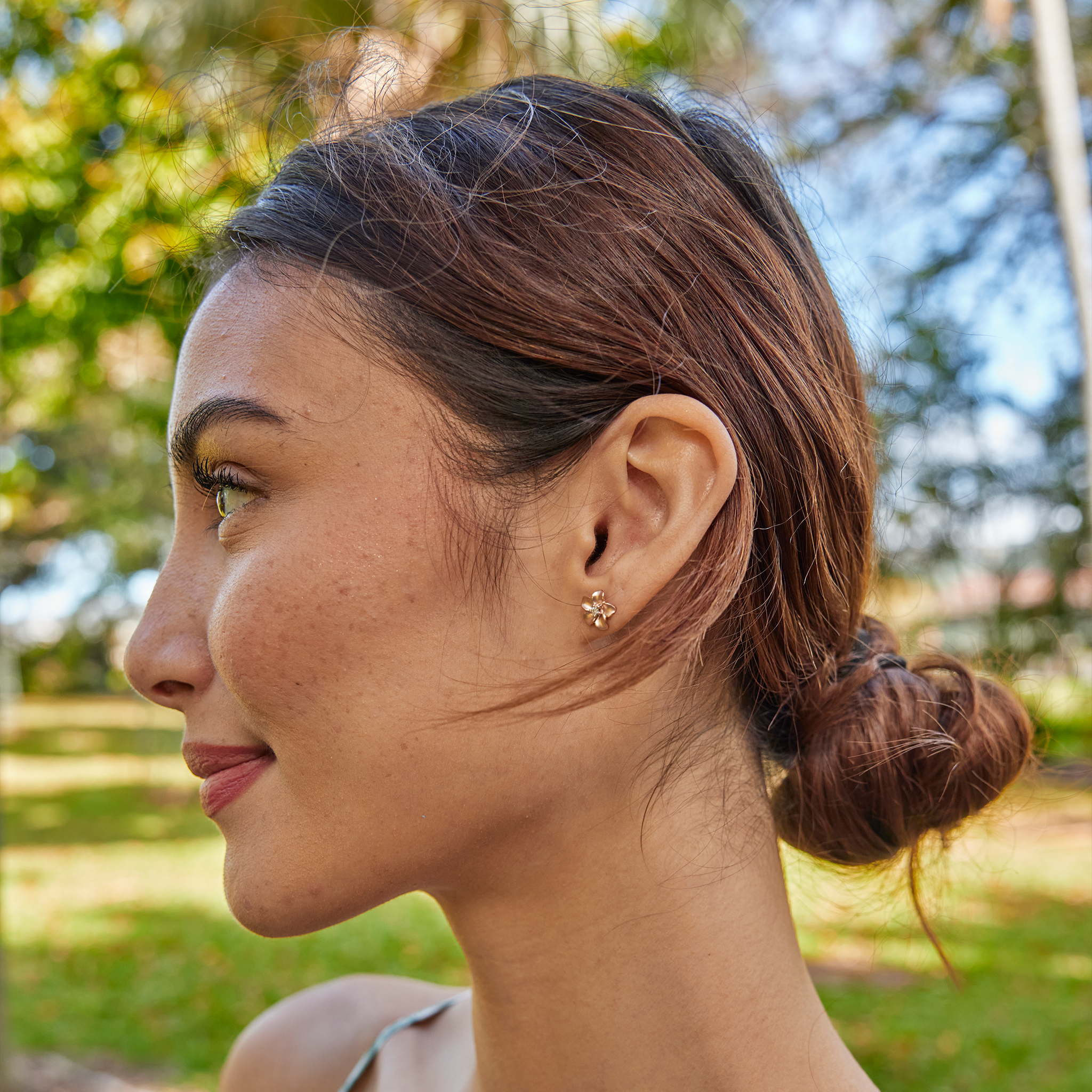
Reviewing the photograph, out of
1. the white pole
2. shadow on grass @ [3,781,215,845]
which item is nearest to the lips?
the white pole

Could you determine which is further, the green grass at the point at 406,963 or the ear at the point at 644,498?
the green grass at the point at 406,963

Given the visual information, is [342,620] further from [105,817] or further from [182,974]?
Result: [105,817]

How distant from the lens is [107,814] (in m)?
13.1

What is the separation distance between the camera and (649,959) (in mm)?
1240

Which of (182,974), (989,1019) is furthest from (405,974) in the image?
(989,1019)

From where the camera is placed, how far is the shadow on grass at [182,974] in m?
5.91

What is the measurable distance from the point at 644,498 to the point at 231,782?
0.62m

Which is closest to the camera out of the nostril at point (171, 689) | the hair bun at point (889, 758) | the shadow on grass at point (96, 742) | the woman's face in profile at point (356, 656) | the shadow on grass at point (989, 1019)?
the woman's face in profile at point (356, 656)

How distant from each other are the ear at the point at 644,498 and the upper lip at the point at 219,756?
0.44m

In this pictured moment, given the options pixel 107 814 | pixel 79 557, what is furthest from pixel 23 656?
pixel 107 814

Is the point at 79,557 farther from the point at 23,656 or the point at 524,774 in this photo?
the point at 524,774

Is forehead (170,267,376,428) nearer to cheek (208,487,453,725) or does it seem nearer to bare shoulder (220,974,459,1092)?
cheek (208,487,453,725)

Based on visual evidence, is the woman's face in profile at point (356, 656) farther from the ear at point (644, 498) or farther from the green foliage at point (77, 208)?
the green foliage at point (77, 208)

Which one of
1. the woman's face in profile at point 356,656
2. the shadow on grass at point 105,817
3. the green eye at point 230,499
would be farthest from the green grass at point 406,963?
the green eye at point 230,499
